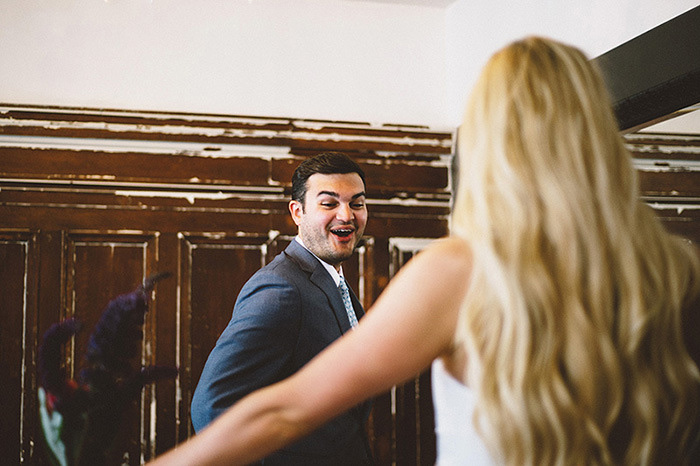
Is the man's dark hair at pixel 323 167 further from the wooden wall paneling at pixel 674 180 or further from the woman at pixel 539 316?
the woman at pixel 539 316

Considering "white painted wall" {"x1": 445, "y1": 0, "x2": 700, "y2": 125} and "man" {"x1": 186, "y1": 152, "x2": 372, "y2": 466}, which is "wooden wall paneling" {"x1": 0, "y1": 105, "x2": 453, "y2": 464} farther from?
"man" {"x1": 186, "y1": 152, "x2": 372, "y2": 466}

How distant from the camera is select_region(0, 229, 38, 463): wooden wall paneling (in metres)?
2.65

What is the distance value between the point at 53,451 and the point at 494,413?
542 mm

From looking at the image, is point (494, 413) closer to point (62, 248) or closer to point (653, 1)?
point (653, 1)

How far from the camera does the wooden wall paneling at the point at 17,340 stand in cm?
265

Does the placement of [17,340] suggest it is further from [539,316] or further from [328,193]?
[539,316]

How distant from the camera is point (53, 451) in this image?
0.84 metres

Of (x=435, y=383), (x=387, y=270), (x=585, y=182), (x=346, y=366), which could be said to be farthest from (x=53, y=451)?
(x=387, y=270)

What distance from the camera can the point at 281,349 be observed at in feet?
6.09

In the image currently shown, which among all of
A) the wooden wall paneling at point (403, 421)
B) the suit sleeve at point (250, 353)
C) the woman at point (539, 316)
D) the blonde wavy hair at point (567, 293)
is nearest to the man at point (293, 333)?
the suit sleeve at point (250, 353)

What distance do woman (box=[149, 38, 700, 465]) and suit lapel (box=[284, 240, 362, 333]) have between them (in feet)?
3.90

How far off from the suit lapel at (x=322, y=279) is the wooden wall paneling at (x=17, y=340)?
1205mm

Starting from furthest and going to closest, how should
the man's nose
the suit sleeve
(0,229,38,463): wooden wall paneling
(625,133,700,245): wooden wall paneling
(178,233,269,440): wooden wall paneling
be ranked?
(178,233,269,440): wooden wall paneling, (0,229,38,463): wooden wall paneling, the man's nose, the suit sleeve, (625,133,700,245): wooden wall paneling

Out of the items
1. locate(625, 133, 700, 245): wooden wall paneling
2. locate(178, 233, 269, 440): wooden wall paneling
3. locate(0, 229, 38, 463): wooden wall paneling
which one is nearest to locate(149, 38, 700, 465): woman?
locate(625, 133, 700, 245): wooden wall paneling
